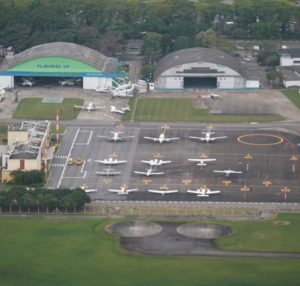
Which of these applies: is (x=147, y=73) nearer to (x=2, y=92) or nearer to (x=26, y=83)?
(x=26, y=83)

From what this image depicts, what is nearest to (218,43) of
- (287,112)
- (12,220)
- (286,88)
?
(286,88)

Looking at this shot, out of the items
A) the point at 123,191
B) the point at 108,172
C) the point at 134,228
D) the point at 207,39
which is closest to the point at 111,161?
the point at 108,172

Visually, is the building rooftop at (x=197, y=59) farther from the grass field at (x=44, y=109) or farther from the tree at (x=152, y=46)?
the grass field at (x=44, y=109)

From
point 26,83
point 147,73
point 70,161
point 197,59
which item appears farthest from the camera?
point 147,73

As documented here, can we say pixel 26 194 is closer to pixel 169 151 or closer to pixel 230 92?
pixel 169 151

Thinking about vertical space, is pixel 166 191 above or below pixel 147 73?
below
